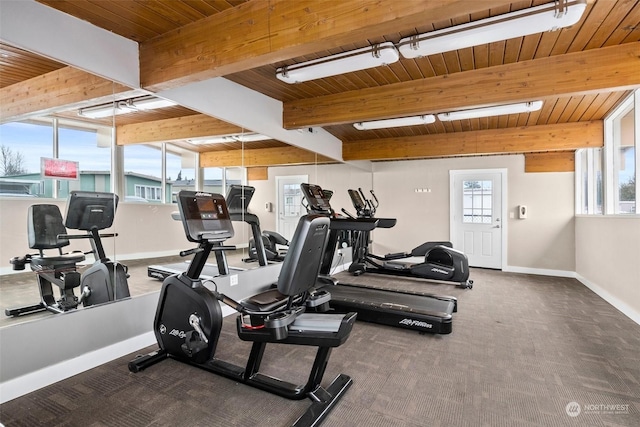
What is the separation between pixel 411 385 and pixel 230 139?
325 centimetres

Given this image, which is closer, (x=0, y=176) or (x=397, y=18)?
(x=397, y=18)

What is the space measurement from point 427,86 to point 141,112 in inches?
116

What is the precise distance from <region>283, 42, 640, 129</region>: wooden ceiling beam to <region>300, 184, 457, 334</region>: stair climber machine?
1.12 metres

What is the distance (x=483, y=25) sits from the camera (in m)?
2.41

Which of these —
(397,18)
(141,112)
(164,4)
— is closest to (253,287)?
(141,112)

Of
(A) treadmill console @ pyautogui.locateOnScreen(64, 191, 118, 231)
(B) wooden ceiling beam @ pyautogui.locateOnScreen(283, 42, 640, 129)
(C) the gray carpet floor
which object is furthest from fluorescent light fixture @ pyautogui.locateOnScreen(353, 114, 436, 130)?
(A) treadmill console @ pyautogui.locateOnScreen(64, 191, 118, 231)

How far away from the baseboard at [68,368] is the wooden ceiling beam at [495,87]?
322 cm

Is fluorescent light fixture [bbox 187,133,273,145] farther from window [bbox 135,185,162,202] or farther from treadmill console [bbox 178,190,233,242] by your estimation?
treadmill console [bbox 178,190,233,242]

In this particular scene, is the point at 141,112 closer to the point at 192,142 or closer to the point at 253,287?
the point at 192,142

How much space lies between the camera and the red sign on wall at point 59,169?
2.41m

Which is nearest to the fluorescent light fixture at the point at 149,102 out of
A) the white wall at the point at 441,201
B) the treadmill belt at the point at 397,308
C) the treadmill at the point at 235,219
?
the treadmill at the point at 235,219

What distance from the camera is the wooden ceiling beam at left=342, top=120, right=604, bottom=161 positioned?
5277 mm

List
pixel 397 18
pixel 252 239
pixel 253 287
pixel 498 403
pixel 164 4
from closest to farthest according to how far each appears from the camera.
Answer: pixel 397 18, pixel 498 403, pixel 164 4, pixel 253 287, pixel 252 239

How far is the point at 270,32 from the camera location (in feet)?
7.40
